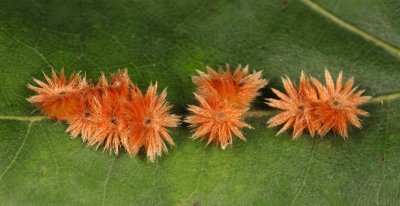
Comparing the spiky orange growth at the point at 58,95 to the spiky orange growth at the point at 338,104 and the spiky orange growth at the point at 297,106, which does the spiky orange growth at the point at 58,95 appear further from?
the spiky orange growth at the point at 338,104

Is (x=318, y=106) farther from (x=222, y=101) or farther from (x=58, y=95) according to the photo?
(x=58, y=95)

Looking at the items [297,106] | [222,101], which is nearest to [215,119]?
[222,101]

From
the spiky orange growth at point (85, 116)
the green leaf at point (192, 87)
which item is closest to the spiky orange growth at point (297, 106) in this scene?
the green leaf at point (192, 87)

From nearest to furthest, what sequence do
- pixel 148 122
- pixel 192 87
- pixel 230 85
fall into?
pixel 148 122 → pixel 230 85 → pixel 192 87

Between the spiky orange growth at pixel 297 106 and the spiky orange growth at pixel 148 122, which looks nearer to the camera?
the spiky orange growth at pixel 148 122

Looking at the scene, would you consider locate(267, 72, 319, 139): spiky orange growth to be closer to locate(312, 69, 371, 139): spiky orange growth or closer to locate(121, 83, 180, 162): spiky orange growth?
locate(312, 69, 371, 139): spiky orange growth

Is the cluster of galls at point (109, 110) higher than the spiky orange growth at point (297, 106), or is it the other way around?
the spiky orange growth at point (297, 106)

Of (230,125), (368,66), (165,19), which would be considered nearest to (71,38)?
(165,19)
